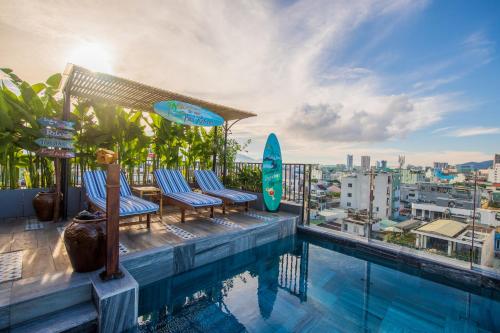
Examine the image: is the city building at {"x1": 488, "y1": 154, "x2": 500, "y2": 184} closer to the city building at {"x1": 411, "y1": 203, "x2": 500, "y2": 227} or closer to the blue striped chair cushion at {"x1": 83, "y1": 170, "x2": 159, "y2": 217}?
the city building at {"x1": 411, "y1": 203, "x2": 500, "y2": 227}

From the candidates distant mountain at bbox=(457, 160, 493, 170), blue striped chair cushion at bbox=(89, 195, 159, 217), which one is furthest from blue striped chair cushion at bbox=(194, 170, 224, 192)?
distant mountain at bbox=(457, 160, 493, 170)

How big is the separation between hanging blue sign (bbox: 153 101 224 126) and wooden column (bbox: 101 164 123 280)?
3279mm

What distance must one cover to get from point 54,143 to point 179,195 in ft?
8.18

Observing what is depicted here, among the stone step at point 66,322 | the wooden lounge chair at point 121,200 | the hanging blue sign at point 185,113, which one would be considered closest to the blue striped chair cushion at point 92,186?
the wooden lounge chair at point 121,200

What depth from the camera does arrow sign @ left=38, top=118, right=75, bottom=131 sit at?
161 inches

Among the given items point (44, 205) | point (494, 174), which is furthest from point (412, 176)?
point (44, 205)

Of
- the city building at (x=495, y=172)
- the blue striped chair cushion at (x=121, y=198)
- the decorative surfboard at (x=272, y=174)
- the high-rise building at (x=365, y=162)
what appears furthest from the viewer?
the decorative surfboard at (x=272, y=174)

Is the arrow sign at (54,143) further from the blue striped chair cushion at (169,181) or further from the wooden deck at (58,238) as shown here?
the blue striped chair cushion at (169,181)

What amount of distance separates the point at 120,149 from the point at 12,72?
2429mm

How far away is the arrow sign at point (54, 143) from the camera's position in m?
4.11

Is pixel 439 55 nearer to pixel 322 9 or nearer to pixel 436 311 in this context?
pixel 322 9

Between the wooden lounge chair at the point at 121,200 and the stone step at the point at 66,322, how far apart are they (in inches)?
60.4

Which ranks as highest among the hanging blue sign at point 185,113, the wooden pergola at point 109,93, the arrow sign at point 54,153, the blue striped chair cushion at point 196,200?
the wooden pergola at point 109,93

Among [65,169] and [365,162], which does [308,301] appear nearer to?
[365,162]
